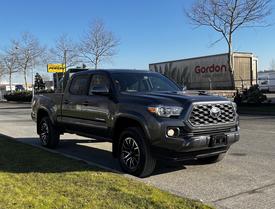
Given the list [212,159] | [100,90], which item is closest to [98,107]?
[100,90]

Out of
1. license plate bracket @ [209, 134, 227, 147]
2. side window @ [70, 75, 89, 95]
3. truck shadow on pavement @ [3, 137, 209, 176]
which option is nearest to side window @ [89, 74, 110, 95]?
side window @ [70, 75, 89, 95]

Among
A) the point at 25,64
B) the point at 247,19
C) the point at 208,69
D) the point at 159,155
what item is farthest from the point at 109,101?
the point at 25,64

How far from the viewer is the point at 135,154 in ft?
23.1

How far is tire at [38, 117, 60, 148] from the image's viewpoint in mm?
10094

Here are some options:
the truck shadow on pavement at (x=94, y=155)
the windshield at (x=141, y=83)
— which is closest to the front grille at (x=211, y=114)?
the truck shadow on pavement at (x=94, y=155)

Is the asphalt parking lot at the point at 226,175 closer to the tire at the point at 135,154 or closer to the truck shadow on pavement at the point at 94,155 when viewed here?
the truck shadow on pavement at the point at 94,155

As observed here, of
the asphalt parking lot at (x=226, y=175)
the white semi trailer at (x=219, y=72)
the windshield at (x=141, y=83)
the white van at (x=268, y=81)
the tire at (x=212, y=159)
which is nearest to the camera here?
the asphalt parking lot at (x=226, y=175)

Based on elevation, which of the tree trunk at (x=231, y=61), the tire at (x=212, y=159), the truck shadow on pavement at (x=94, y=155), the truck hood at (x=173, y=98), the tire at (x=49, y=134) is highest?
the tree trunk at (x=231, y=61)

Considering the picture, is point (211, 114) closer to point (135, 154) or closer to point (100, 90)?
point (135, 154)

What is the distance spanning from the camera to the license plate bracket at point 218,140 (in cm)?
672

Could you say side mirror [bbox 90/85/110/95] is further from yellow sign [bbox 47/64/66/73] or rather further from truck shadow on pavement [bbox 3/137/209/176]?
yellow sign [bbox 47/64/66/73]

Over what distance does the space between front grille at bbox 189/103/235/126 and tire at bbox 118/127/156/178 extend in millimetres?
910

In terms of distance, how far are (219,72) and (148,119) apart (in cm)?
3210

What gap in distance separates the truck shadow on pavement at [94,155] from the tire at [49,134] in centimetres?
23
